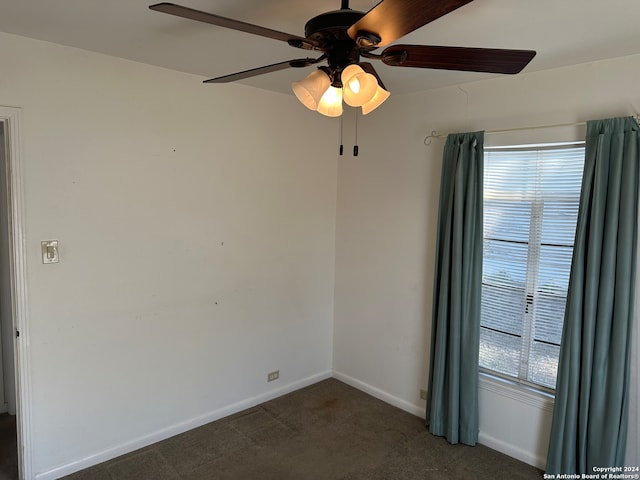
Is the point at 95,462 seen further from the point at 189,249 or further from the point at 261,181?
the point at 261,181

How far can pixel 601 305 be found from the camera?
242 centimetres

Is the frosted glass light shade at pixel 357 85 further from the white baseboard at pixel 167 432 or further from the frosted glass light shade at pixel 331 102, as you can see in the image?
the white baseboard at pixel 167 432

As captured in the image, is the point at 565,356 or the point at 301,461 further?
the point at 301,461

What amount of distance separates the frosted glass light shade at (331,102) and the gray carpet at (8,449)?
2.78 metres

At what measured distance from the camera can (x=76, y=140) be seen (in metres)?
2.54

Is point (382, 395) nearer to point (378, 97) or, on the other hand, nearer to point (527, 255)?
point (527, 255)

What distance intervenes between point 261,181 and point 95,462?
2.18m

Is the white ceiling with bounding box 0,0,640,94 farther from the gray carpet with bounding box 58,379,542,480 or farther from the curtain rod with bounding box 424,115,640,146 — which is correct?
the gray carpet with bounding box 58,379,542,480

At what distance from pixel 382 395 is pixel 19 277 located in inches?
109

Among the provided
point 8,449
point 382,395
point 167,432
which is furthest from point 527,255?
point 8,449

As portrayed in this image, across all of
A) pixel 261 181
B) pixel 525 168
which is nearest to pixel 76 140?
pixel 261 181

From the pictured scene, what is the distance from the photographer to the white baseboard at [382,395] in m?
3.48

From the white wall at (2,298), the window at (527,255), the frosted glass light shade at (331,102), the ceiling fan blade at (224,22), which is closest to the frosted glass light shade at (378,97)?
the frosted glass light shade at (331,102)

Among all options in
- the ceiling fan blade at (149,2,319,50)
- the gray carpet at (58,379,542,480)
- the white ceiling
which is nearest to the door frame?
the gray carpet at (58,379,542,480)
